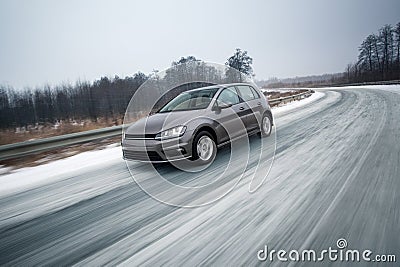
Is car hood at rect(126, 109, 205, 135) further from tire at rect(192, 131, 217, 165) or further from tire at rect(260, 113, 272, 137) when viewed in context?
tire at rect(260, 113, 272, 137)

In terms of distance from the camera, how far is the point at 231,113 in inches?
211

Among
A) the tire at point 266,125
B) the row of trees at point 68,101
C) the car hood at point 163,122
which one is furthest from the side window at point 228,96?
the row of trees at point 68,101

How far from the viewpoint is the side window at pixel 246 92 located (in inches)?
244

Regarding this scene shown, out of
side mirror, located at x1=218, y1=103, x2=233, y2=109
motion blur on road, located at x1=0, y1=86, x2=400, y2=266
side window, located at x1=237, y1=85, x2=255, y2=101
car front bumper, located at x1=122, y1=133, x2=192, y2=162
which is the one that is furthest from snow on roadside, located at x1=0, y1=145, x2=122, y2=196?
side window, located at x1=237, y1=85, x2=255, y2=101

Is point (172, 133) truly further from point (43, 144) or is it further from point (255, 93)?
point (43, 144)

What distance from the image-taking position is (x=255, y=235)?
227cm

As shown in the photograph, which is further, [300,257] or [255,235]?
[255,235]

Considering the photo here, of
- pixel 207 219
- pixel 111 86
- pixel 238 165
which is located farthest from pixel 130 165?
pixel 111 86

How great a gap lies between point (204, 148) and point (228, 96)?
5.40 ft

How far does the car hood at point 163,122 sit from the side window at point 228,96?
72 centimetres

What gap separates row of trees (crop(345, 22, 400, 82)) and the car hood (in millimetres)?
67393

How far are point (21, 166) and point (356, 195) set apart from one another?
7382 mm

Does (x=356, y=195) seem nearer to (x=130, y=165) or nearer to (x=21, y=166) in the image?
(x=130, y=165)

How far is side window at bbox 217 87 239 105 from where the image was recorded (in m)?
5.34
